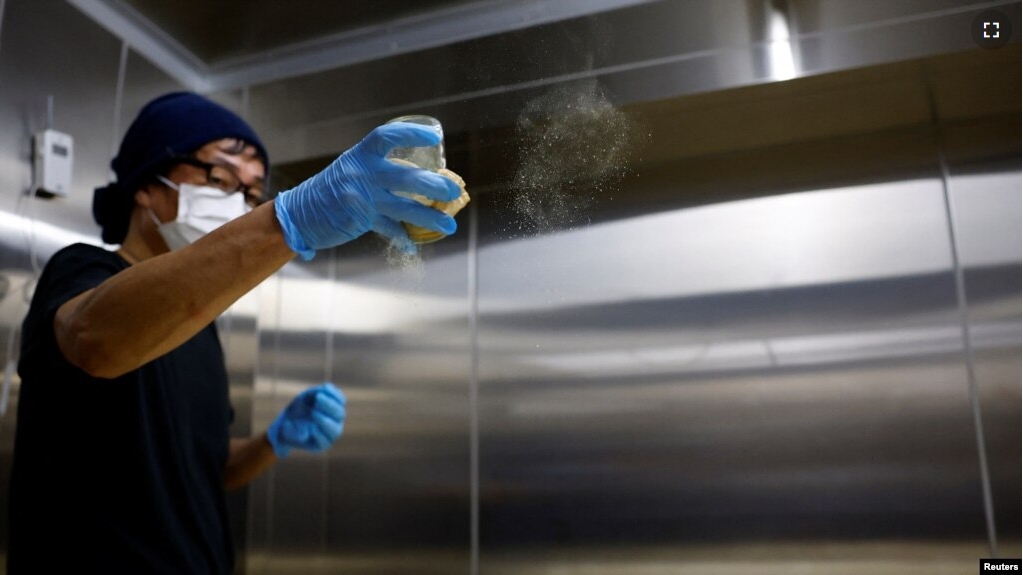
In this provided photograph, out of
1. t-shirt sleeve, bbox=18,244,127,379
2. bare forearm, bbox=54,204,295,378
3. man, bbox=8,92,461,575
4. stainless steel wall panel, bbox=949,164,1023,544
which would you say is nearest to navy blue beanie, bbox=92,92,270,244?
man, bbox=8,92,461,575

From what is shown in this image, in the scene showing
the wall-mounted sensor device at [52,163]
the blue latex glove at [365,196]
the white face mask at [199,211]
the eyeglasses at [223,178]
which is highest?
the wall-mounted sensor device at [52,163]

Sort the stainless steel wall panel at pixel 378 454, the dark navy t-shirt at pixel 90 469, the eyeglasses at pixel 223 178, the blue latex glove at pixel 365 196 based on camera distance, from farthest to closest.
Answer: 1. the stainless steel wall panel at pixel 378 454
2. the eyeglasses at pixel 223 178
3. the dark navy t-shirt at pixel 90 469
4. the blue latex glove at pixel 365 196

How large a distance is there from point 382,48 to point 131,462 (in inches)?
29.4

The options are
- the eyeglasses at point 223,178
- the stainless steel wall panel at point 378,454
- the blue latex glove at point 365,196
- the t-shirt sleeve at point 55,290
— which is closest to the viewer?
the blue latex glove at point 365,196

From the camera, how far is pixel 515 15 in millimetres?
1057

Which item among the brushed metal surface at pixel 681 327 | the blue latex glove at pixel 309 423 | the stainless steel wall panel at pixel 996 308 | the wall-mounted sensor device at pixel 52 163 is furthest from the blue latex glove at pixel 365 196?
the stainless steel wall panel at pixel 996 308

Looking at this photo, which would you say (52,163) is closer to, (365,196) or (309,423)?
(309,423)

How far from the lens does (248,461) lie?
151 cm

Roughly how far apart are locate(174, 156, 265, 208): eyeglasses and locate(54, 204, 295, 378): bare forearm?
34cm

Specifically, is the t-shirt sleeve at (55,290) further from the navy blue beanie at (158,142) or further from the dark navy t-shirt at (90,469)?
the navy blue beanie at (158,142)

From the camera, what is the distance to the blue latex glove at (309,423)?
4.96 ft

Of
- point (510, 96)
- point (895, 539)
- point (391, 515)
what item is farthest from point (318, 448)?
point (895, 539)

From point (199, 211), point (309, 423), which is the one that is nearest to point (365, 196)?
point (199, 211)

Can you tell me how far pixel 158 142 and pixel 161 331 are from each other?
1.58ft
